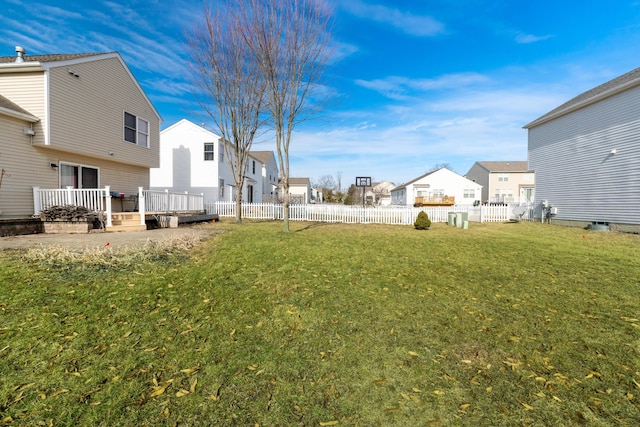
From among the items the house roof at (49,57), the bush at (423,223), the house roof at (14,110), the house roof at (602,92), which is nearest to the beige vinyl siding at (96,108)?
the house roof at (49,57)

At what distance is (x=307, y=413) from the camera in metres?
2.14

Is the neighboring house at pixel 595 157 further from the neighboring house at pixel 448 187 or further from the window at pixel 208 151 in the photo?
the window at pixel 208 151

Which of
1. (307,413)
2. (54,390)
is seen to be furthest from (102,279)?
(307,413)

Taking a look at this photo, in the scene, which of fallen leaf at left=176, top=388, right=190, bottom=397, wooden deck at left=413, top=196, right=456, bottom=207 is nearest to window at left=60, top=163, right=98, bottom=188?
fallen leaf at left=176, top=388, right=190, bottom=397

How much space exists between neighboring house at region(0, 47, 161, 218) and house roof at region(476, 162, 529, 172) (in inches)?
1774

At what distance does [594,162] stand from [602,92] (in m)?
3.21

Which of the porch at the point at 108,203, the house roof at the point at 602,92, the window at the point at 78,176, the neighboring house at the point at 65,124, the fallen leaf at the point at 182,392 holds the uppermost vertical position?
the house roof at the point at 602,92

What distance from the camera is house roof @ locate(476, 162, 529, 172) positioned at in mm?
42469

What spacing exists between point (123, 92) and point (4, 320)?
12798mm

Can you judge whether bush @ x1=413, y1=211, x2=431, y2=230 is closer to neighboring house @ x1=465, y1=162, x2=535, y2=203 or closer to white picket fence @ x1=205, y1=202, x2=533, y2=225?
white picket fence @ x1=205, y1=202, x2=533, y2=225

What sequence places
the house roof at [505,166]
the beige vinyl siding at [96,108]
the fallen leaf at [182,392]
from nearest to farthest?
the fallen leaf at [182,392] < the beige vinyl siding at [96,108] < the house roof at [505,166]

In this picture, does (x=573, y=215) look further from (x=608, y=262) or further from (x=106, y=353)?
(x=106, y=353)

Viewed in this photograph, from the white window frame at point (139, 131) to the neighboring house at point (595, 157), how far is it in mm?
21547

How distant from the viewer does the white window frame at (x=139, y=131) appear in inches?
510
